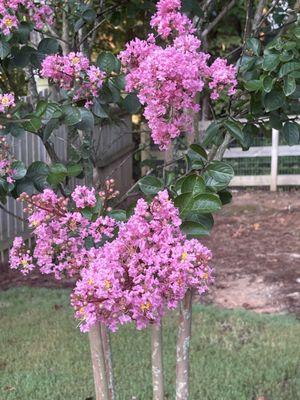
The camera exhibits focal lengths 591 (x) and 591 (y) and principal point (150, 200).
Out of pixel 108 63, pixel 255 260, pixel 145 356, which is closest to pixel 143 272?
pixel 108 63

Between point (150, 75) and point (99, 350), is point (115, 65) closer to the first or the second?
point (150, 75)

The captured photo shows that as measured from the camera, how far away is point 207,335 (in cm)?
356

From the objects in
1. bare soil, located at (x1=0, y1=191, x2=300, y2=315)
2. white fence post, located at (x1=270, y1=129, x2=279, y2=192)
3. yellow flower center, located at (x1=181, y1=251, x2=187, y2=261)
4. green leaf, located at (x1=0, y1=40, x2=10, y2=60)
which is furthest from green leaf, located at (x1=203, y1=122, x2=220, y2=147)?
white fence post, located at (x1=270, y1=129, x2=279, y2=192)

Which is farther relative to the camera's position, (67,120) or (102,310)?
(67,120)

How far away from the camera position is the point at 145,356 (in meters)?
3.28

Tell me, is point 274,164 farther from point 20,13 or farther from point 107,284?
point 107,284

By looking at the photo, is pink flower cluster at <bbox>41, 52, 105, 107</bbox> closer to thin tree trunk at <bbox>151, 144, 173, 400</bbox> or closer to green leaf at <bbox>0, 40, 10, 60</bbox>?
green leaf at <bbox>0, 40, 10, 60</bbox>

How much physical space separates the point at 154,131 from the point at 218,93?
0.18 metres

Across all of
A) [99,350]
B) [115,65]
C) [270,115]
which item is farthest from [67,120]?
[99,350]

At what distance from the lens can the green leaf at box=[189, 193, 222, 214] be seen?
122cm

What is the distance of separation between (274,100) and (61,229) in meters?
0.61

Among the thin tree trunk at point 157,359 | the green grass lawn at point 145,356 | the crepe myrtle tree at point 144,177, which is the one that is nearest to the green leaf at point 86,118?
the crepe myrtle tree at point 144,177

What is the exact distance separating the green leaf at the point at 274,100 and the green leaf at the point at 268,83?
4 cm

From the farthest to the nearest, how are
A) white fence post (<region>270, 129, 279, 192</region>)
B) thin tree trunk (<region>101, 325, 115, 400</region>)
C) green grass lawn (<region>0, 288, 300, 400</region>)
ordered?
white fence post (<region>270, 129, 279, 192</region>) < green grass lawn (<region>0, 288, 300, 400</region>) < thin tree trunk (<region>101, 325, 115, 400</region>)
